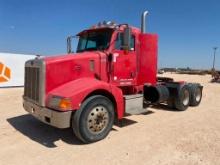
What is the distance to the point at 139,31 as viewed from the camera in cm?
743

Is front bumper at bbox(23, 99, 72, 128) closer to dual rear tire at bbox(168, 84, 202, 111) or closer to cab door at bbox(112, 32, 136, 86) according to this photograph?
cab door at bbox(112, 32, 136, 86)

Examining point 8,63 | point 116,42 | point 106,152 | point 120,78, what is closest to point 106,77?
point 120,78

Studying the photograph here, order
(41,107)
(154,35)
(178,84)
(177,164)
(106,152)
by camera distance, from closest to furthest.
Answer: (177,164)
(106,152)
(41,107)
(154,35)
(178,84)

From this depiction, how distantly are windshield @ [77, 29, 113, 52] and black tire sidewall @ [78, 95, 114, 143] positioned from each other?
1658mm

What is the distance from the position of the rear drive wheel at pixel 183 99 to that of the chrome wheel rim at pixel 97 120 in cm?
441

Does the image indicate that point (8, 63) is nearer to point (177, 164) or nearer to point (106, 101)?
point (106, 101)

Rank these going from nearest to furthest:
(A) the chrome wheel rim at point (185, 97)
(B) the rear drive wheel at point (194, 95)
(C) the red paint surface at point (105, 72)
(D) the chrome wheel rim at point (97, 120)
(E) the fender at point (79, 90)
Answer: (E) the fender at point (79, 90) → (C) the red paint surface at point (105, 72) → (D) the chrome wheel rim at point (97, 120) → (A) the chrome wheel rim at point (185, 97) → (B) the rear drive wheel at point (194, 95)

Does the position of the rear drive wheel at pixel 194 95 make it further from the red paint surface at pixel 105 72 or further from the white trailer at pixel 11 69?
the white trailer at pixel 11 69

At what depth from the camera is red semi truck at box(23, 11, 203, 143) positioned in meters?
5.21

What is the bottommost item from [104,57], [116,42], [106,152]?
[106,152]

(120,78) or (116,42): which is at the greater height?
(116,42)

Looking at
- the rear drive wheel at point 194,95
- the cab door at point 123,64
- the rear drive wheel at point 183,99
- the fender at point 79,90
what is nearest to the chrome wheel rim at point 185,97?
the rear drive wheel at point 183,99

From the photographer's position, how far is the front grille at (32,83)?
550 cm

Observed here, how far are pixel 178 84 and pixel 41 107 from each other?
616cm
